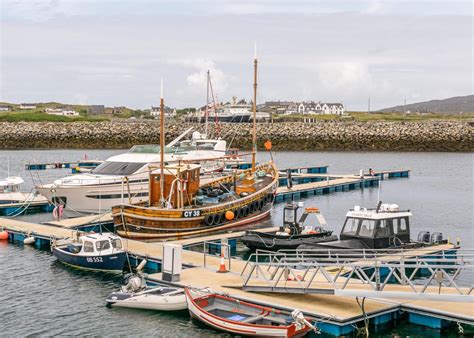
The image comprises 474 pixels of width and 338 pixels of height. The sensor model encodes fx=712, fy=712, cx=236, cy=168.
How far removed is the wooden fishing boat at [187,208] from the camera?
32656 mm

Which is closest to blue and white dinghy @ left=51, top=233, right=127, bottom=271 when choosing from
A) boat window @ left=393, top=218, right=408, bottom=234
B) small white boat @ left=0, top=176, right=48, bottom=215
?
boat window @ left=393, top=218, right=408, bottom=234

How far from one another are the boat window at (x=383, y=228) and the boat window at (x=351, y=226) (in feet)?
2.80

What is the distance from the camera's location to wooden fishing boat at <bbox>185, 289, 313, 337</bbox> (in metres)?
20.0

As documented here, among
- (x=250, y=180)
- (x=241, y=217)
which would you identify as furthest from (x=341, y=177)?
(x=241, y=217)

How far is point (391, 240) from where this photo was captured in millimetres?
27812

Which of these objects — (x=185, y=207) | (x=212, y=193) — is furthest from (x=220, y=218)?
(x=212, y=193)

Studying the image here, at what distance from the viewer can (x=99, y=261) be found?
1118 inches

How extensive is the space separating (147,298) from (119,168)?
2190cm

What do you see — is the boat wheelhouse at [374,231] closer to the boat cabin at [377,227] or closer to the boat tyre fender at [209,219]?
the boat cabin at [377,227]

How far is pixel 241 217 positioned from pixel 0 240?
12540 mm

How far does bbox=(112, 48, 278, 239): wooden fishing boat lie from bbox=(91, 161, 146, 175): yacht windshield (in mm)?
5227

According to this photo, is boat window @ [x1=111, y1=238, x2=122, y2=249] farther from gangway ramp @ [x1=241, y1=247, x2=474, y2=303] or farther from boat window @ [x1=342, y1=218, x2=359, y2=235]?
boat window @ [x1=342, y1=218, x2=359, y2=235]

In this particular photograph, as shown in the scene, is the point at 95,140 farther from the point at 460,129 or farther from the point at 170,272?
the point at 170,272

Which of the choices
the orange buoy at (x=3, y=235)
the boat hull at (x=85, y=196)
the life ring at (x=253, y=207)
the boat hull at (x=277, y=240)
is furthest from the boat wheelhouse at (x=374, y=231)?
the boat hull at (x=85, y=196)
